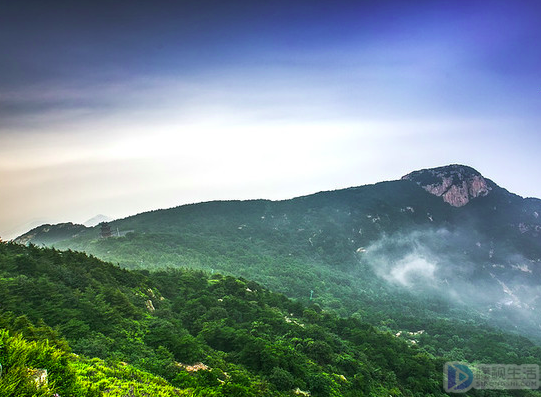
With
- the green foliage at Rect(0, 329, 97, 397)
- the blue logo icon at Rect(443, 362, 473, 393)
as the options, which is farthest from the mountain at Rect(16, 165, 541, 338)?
the green foliage at Rect(0, 329, 97, 397)

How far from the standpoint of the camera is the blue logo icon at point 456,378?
112 feet

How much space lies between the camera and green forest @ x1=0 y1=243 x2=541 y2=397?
13438 millimetres

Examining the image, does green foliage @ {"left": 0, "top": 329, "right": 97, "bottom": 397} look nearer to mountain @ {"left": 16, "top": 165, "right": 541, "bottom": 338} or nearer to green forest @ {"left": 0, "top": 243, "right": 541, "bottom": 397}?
green forest @ {"left": 0, "top": 243, "right": 541, "bottom": 397}

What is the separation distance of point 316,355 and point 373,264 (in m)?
116

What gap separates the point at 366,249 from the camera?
148 metres

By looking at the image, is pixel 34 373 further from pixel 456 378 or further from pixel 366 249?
pixel 366 249

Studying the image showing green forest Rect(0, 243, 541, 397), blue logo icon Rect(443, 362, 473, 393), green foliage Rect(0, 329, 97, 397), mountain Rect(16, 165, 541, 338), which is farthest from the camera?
mountain Rect(16, 165, 541, 338)

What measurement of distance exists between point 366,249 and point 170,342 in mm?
136548

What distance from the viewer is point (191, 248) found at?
334 ft

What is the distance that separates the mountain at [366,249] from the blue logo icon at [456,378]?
30.2 metres

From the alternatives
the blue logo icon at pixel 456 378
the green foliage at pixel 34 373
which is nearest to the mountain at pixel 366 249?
the blue logo icon at pixel 456 378

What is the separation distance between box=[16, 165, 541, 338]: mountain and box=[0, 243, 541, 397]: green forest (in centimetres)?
3578

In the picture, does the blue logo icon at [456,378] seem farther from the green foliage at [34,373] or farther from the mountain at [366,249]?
the green foliage at [34,373]

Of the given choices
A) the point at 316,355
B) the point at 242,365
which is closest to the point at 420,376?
the point at 316,355
